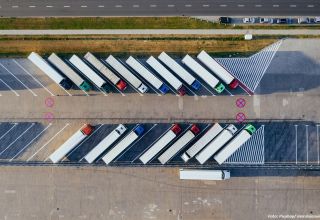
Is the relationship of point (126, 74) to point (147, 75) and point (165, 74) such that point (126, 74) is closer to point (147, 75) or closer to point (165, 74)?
point (147, 75)

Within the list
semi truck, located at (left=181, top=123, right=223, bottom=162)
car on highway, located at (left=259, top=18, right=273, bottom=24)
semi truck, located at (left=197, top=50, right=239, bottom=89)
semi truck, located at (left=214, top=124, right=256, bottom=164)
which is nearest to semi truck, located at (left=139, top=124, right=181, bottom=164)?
semi truck, located at (left=181, top=123, right=223, bottom=162)

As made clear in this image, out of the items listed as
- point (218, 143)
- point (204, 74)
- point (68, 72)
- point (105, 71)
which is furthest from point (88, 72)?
point (218, 143)

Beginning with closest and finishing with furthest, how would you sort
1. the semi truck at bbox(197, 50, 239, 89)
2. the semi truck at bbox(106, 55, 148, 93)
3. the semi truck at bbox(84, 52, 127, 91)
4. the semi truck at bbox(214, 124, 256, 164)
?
the semi truck at bbox(214, 124, 256, 164) → the semi truck at bbox(197, 50, 239, 89) → the semi truck at bbox(106, 55, 148, 93) → the semi truck at bbox(84, 52, 127, 91)

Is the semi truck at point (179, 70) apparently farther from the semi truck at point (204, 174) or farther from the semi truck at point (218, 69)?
the semi truck at point (204, 174)

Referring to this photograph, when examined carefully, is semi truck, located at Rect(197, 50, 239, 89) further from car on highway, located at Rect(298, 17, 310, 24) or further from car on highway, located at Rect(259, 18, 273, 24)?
car on highway, located at Rect(298, 17, 310, 24)

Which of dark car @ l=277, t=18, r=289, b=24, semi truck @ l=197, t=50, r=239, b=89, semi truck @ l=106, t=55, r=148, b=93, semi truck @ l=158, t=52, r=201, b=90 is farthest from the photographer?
dark car @ l=277, t=18, r=289, b=24

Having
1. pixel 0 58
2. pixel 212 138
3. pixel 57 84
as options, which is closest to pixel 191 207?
pixel 212 138
